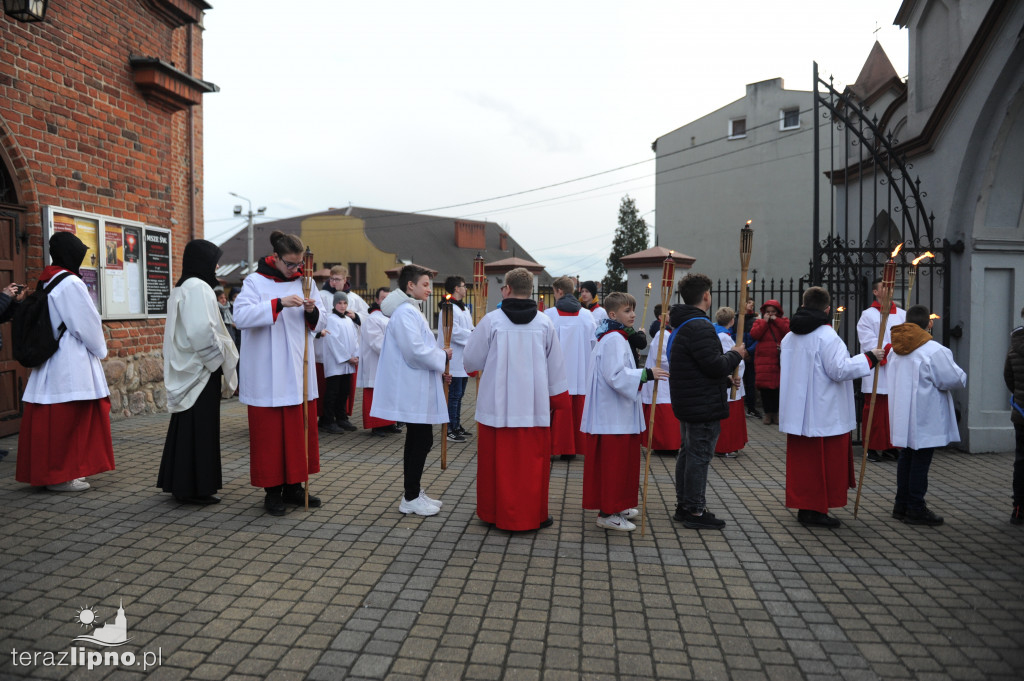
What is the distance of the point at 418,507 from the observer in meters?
5.82

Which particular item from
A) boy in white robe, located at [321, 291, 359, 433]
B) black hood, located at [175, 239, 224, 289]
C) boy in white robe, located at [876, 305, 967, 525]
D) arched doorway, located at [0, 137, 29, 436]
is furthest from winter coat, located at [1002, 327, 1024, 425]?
arched doorway, located at [0, 137, 29, 436]

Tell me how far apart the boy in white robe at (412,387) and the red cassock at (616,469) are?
123 cm

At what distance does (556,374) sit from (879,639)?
267cm

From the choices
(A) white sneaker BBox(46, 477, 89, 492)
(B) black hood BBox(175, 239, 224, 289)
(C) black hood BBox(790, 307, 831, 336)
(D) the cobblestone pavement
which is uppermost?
(B) black hood BBox(175, 239, 224, 289)

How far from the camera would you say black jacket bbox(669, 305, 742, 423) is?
5.45 m

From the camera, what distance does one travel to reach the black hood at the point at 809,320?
18.8ft

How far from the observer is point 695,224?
105ft

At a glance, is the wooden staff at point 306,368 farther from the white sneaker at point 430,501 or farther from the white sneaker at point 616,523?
the white sneaker at point 616,523

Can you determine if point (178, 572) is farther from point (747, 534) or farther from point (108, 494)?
point (747, 534)

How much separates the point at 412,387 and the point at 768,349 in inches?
282

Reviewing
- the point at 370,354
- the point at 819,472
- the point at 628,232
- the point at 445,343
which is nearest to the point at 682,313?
the point at 819,472

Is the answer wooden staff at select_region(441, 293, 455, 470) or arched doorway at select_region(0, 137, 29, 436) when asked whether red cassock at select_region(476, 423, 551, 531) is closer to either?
wooden staff at select_region(441, 293, 455, 470)

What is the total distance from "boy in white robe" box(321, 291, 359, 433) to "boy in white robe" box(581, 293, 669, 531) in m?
4.82

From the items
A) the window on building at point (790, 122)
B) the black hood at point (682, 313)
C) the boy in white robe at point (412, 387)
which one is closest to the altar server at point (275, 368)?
the boy in white robe at point (412, 387)
